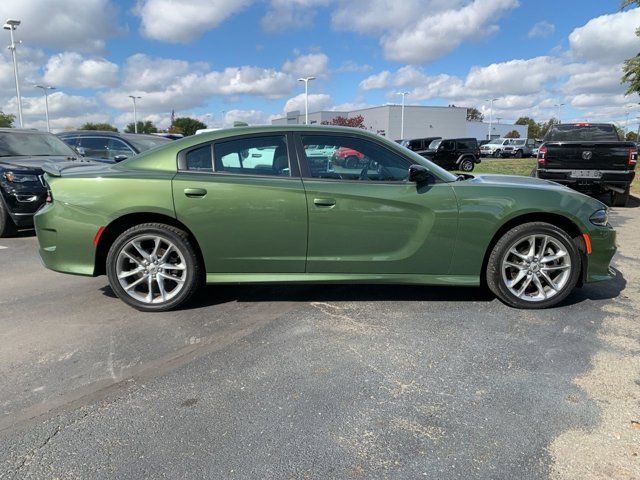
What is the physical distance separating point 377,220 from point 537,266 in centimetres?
143

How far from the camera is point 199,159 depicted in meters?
3.95

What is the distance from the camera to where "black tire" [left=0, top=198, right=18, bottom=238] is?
7.21m

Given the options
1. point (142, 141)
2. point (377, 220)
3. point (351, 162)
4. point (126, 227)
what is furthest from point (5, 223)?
point (377, 220)

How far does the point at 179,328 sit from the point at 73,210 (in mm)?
1329

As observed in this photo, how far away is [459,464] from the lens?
2148 mm

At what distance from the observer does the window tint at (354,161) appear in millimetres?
3936

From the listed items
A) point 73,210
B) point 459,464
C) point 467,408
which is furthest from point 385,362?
point 73,210

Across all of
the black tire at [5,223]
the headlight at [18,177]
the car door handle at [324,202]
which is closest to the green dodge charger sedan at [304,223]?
the car door handle at [324,202]

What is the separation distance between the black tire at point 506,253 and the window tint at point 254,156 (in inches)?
73.6

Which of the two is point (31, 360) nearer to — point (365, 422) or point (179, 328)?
point (179, 328)

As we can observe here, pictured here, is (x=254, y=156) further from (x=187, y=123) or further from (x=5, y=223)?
(x=187, y=123)

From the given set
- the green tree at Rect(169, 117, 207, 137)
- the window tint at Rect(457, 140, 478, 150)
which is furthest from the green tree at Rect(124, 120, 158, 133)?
A: the window tint at Rect(457, 140, 478, 150)

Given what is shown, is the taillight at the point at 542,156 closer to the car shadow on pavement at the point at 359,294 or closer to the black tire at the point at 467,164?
the car shadow on pavement at the point at 359,294

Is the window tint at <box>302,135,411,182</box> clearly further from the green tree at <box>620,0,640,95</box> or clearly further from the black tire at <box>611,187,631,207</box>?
the green tree at <box>620,0,640,95</box>
